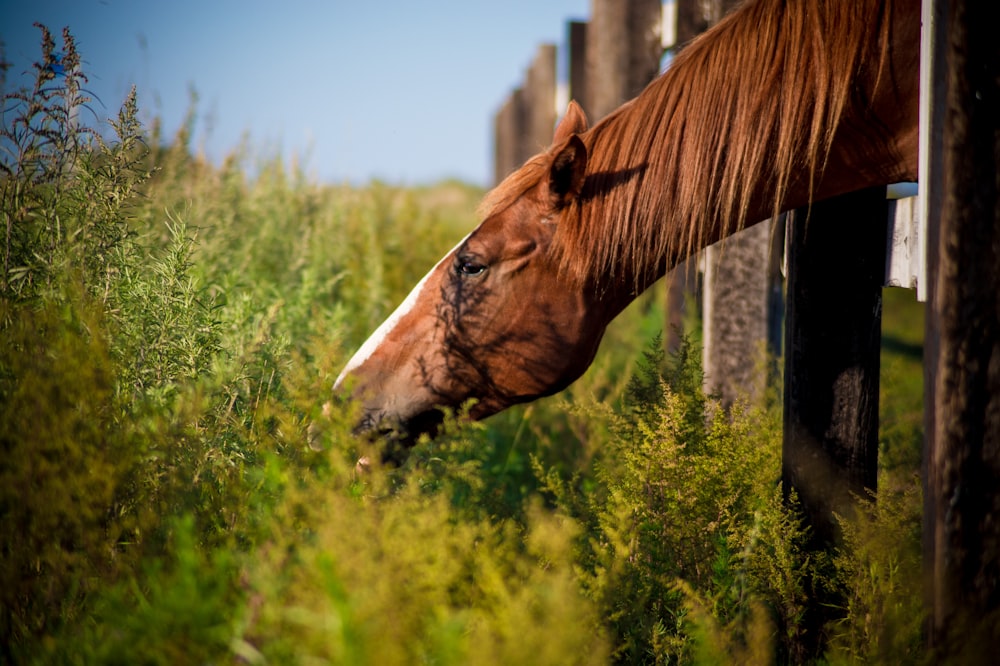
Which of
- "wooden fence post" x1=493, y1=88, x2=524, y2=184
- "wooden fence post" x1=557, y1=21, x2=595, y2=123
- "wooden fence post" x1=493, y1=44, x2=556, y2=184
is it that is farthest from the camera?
"wooden fence post" x1=493, y1=88, x2=524, y2=184

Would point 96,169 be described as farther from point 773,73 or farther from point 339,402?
point 773,73

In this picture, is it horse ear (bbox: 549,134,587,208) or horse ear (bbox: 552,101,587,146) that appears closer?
horse ear (bbox: 549,134,587,208)

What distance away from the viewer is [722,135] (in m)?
1.99

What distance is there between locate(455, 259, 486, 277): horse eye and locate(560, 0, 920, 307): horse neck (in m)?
0.28

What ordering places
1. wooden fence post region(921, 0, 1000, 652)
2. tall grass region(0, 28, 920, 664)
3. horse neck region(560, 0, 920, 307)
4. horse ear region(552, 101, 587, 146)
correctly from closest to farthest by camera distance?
1. tall grass region(0, 28, 920, 664)
2. wooden fence post region(921, 0, 1000, 652)
3. horse neck region(560, 0, 920, 307)
4. horse ear region(552, 101, 587, 146)

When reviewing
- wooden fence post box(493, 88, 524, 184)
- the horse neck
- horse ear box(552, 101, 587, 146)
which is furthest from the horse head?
wooden fence post box(493, 88, 524, 184)

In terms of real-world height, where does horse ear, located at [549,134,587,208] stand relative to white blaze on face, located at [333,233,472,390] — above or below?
above

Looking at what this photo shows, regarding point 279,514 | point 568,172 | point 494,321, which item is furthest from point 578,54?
point 279,514

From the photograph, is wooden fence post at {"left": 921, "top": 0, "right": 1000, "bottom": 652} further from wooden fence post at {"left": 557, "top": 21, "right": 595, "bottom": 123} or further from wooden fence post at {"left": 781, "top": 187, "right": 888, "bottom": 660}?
wooden fence post at {"left": 557, "top": 21, "right": 595, "bottom": 123}

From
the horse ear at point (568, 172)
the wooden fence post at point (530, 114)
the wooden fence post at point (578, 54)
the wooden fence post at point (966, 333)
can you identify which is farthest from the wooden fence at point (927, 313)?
the wooden fence post at point (530, 114)

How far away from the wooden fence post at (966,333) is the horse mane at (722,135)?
1.62ft

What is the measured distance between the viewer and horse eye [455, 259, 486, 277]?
2177 millimetres

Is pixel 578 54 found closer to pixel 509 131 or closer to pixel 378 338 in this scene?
pixel 378 338

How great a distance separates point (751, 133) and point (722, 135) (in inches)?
3.0
